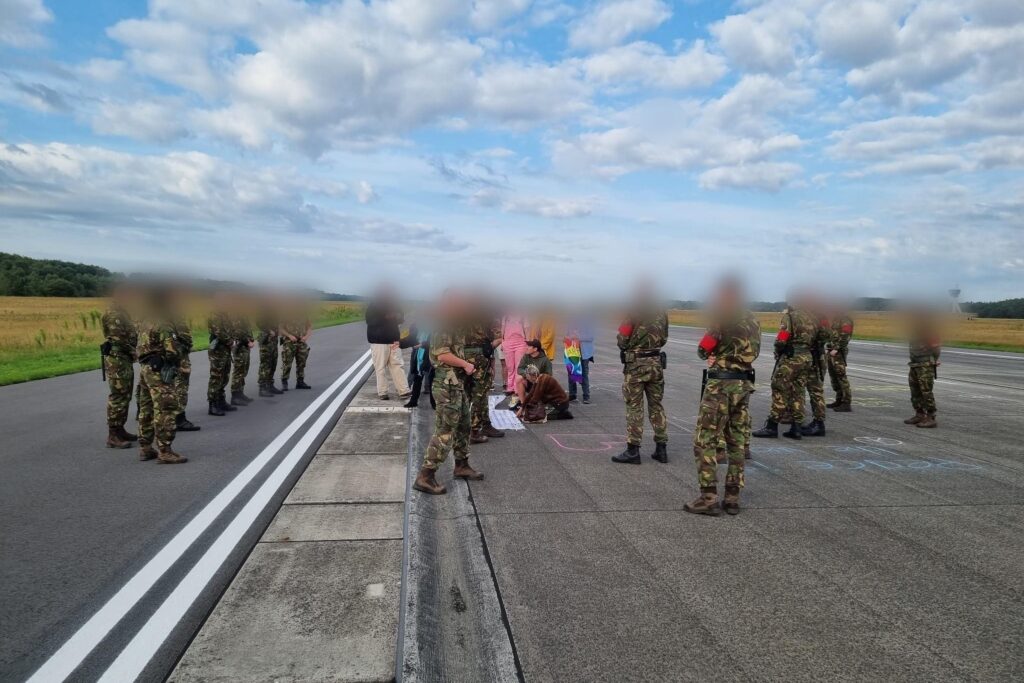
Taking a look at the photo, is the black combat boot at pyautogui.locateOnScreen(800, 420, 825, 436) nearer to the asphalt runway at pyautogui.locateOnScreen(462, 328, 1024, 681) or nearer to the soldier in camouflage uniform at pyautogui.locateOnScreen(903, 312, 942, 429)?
the asphalt runway at pyautogui.locateOnScreen(462, 328, 1024, 681)

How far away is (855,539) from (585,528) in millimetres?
2015

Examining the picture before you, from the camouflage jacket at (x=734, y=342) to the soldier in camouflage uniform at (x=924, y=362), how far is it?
516 centimetres

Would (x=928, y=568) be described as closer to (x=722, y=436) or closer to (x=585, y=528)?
(x=722, y=436)

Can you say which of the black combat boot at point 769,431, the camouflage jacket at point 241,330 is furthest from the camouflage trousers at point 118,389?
the black combat boot at point 769,431

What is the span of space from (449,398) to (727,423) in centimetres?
252

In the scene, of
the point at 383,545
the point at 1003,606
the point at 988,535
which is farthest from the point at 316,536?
the point at 988,535

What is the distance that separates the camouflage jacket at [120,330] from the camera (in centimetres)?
760

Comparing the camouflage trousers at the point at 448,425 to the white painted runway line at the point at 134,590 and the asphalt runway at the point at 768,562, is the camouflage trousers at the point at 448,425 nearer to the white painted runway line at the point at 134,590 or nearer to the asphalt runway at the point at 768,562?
the asphalt runway at the point at 768,562

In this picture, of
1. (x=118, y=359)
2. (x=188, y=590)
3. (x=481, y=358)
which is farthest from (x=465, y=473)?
(x=118, y=359)

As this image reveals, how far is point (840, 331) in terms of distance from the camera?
9758 mm

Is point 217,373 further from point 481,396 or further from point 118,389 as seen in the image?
point 481,396

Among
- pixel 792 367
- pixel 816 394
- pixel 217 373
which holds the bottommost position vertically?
pixel 217 373

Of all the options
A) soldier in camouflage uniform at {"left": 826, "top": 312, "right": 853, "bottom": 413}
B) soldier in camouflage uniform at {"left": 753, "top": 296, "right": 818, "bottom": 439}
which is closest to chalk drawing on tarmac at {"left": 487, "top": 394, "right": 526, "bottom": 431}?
soldier in camouflage uniform at {"left": 753, "top": 296, "right": 818, "bottom": 439}

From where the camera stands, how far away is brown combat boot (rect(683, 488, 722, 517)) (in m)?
5.47
